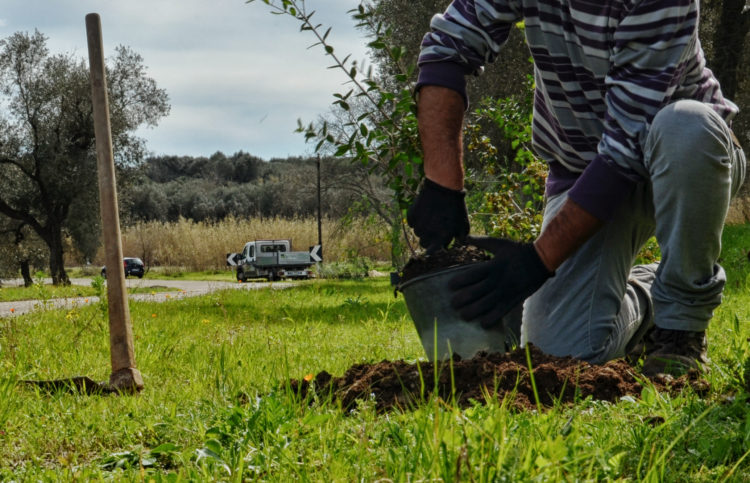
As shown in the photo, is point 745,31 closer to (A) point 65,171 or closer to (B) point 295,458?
(B) point 295,458

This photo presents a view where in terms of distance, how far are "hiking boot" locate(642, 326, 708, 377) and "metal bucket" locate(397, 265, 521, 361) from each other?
577mm

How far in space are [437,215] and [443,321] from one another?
1.47 feet

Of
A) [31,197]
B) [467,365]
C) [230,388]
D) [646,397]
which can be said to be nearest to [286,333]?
[230,388]

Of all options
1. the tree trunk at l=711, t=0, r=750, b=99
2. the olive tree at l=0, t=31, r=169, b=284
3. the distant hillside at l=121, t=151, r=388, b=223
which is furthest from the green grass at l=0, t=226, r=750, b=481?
the distant hillside at l=121, t=151, r=388, b=223

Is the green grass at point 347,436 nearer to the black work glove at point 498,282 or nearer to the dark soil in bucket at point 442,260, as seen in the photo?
the black work glove at point 498,282

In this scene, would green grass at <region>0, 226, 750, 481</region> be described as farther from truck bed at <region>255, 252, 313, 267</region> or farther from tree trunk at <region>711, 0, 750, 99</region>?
truck bed at <region>255, 252, 313, 267</region>

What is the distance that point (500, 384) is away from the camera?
1.95 metres

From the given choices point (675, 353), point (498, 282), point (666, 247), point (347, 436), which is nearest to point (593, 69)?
point (666, 247)

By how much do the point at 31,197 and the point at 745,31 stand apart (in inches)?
960

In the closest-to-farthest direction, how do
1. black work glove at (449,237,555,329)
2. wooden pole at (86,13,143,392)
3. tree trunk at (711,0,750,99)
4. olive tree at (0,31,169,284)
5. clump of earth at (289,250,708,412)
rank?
clump of earth at (289,250,708,412) → black work glove at (449,237,555,329) → wooden pole at (86,13,143,392) → tree trunk at (711,0,750,99) → olive tree at (0,31,169,284)

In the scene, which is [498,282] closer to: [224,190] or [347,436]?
[347,436]

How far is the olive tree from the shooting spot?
2366 centimetres

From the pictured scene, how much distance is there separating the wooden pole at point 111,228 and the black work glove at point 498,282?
4.51ft

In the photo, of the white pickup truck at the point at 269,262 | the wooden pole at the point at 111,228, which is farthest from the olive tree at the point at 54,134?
the wooden pole at the point at 111,228
